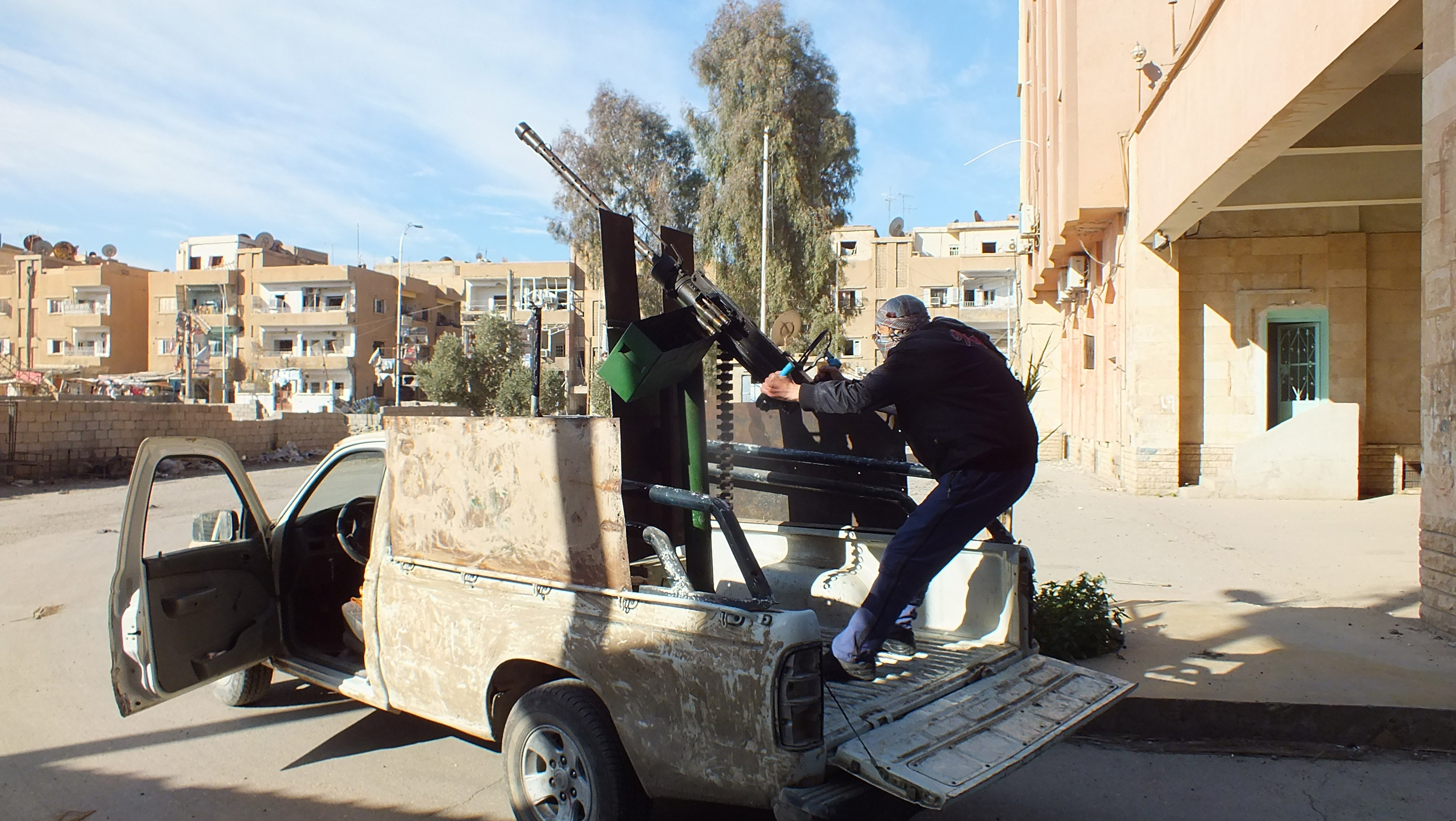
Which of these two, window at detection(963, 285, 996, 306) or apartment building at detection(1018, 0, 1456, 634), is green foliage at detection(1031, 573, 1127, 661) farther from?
window at detection(963, 285, 996, 306)

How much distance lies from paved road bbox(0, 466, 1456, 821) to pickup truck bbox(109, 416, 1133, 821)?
0.36 m

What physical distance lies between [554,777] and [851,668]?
113 centimetres

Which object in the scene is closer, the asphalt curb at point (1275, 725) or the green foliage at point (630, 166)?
the asphalt curb at point (1275, 725)

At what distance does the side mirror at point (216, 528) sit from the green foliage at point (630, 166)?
25.4 meters

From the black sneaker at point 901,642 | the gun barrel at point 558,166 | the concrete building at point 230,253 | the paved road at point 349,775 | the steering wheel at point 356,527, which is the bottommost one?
the paved road at point 349,775

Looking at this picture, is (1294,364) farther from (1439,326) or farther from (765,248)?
(765,248)

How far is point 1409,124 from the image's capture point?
383 inches

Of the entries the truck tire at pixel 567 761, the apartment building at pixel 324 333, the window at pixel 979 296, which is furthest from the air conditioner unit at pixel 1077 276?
the apartment building at pixel 324 333

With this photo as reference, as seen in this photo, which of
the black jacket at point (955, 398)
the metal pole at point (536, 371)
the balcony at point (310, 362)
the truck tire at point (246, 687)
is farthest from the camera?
the balcony at point (310, 362)

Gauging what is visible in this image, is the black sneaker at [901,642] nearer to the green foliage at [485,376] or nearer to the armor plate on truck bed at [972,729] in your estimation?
the armor plate on truck bed at [972,729]

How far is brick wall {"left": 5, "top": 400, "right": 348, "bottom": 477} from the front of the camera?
1784 cm

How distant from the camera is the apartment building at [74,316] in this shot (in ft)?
201

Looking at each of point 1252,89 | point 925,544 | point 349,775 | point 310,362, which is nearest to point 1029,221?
point 1252,89

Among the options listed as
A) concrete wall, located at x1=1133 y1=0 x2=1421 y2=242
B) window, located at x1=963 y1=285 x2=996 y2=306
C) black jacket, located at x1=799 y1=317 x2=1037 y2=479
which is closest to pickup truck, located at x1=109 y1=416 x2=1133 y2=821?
black jacket, located at x1=799 y1=317 x2=1037 y2=479
